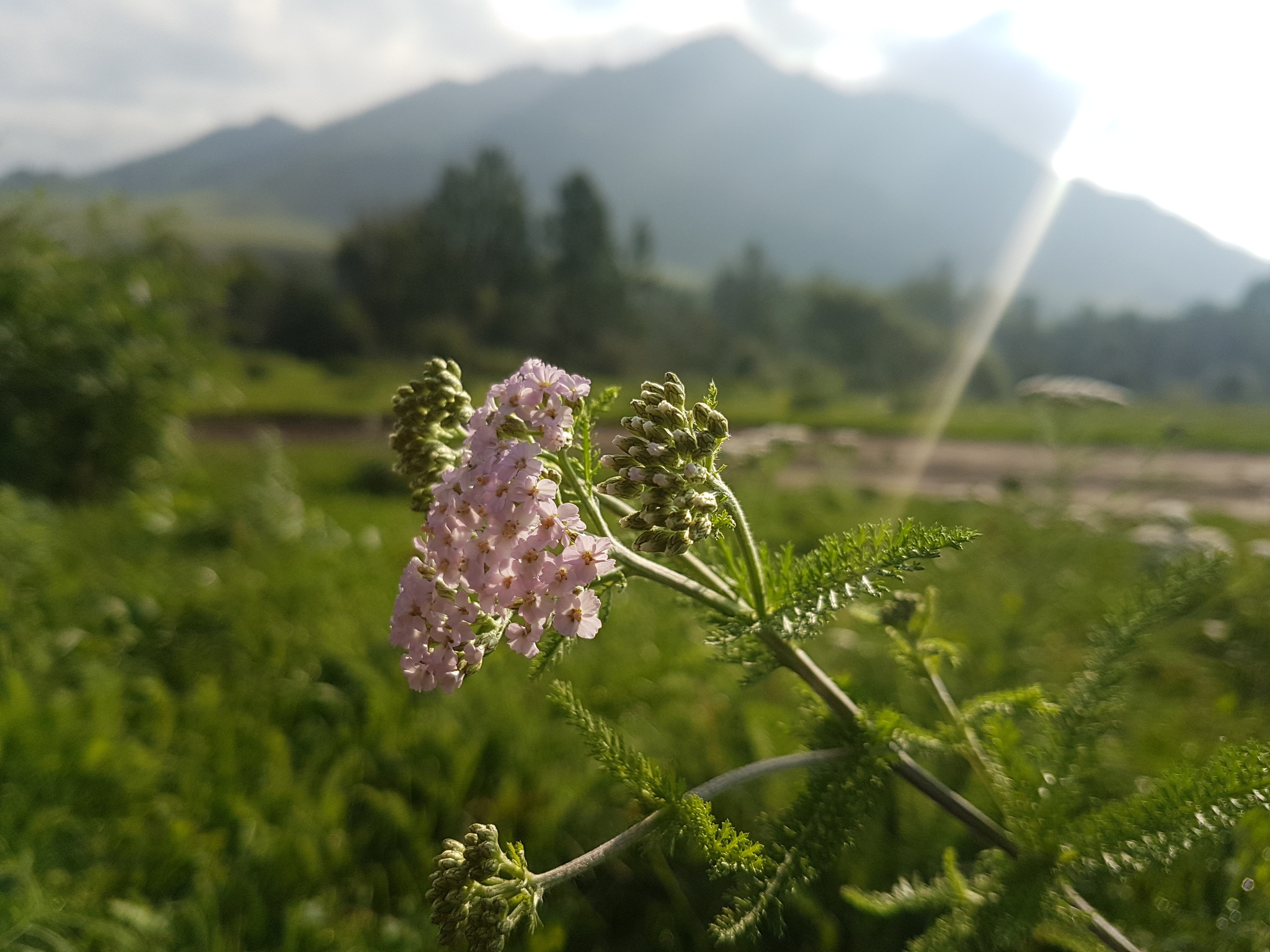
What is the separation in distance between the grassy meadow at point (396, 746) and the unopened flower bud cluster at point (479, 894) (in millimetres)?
340

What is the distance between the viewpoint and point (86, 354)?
350 inches

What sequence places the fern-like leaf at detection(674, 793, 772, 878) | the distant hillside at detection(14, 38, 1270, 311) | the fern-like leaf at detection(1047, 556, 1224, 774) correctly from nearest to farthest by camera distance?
the fern-like leaf at detection(674, 793, 772, 878) → the fern-like leaf at detection(1047, 556, 1224, 774) → the distant hillside at detection(14, 38, 1270, 311)

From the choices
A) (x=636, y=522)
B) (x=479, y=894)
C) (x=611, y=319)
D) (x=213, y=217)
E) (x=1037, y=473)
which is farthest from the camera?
(x=213, y=217)

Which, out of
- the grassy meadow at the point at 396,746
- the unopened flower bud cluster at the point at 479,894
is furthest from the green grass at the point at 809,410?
the unopened flower bud cluster at the point at 479,894

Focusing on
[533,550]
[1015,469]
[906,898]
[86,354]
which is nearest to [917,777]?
[906,898]

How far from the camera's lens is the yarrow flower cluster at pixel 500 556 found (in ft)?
3.89

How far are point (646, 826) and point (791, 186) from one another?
204131 millimetres

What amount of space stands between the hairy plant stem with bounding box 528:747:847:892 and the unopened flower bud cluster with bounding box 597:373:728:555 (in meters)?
0.45

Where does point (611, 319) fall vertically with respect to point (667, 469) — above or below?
below

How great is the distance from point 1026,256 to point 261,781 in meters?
154

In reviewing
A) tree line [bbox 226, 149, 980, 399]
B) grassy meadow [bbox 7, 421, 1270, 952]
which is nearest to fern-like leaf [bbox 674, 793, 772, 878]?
grassy meadow [bbox 7, 421, 1270, 952]

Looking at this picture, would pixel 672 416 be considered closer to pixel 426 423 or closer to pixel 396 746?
pixel 426 423

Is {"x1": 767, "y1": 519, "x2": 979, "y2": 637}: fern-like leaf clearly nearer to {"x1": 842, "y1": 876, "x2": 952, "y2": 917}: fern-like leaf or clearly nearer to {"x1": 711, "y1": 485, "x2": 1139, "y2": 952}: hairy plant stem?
{"x1": 711, "y1": 485, "x2": 1139, "y2": 952}: hairy plant stem

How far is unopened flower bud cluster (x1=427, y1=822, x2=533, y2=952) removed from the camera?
1103 mm
